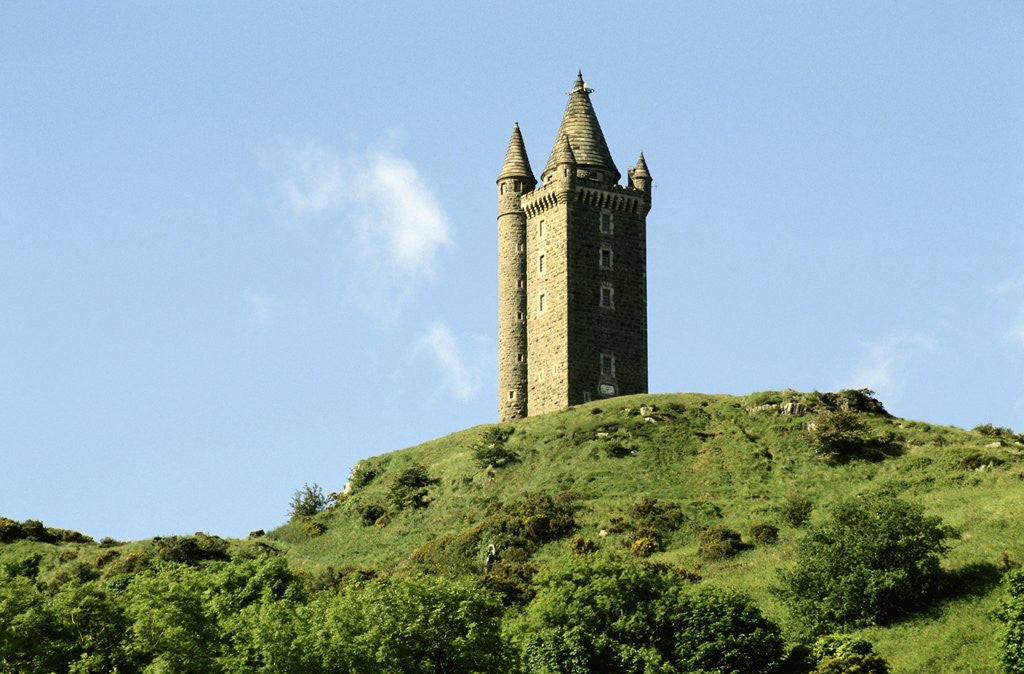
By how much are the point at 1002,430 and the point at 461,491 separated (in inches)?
1252

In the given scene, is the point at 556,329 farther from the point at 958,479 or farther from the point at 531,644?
the point at 531,644

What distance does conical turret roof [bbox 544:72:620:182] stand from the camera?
101625mm

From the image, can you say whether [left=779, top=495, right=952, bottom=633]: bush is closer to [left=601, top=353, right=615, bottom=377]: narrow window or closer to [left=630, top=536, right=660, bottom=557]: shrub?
[left=630, top=536, right=660, bottom=557]: shrub

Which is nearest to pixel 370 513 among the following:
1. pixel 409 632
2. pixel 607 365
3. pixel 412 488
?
pixel 412 488

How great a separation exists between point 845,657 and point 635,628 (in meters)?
7.38

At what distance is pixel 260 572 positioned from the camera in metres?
63.2

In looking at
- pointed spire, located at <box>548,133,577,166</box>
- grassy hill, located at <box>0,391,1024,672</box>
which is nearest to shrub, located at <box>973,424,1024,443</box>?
grassy hill, located at <box>0,391,1024,672</box>

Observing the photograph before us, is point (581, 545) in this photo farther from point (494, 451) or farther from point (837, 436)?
point (837, 436)

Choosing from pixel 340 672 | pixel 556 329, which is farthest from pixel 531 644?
pixel 556 329

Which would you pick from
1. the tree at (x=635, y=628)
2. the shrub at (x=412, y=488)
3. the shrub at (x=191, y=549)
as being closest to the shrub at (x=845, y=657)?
the tree at (x=635, y=628)

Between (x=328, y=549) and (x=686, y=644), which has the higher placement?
(x=328, y=549)

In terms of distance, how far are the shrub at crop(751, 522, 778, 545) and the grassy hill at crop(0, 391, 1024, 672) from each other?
324mm

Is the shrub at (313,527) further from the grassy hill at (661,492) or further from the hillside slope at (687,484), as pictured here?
the hillside slope at (687,484)

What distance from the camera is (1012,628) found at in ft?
172
